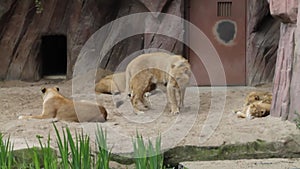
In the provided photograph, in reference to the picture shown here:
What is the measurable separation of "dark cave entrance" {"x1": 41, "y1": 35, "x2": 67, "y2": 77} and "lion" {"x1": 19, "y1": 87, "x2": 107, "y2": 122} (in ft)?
15.7

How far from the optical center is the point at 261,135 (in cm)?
570

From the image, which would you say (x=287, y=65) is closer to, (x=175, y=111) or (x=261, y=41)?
(x=175, y=111)

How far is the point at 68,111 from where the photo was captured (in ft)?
22.5

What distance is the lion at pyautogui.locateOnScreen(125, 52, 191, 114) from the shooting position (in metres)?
7.68

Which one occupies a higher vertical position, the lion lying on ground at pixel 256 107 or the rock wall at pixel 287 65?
the rock wall at pixel 287 65

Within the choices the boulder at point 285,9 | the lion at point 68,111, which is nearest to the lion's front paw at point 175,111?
the lion at point 68,111

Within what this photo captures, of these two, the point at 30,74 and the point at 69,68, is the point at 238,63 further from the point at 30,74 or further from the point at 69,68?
the point at 30,74

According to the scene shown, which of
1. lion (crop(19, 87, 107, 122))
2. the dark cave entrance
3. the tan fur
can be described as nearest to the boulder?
lion (crop(19, 87, 107, 122))

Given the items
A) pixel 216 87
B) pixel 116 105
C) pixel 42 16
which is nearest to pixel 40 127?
pixel 116 105

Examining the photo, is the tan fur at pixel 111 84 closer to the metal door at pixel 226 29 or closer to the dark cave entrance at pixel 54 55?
the metal door at pixel 226 29

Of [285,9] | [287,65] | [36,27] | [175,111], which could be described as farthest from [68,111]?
[36,27]

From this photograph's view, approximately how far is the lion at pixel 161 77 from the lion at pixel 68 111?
99 centimetres

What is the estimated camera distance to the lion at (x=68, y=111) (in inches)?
269

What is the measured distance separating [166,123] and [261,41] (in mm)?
3720
